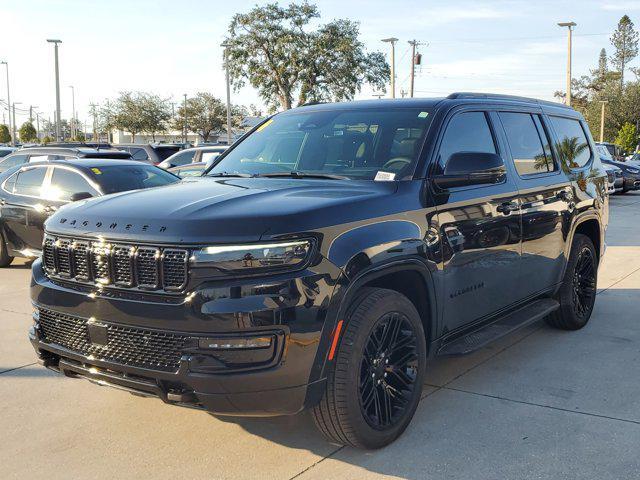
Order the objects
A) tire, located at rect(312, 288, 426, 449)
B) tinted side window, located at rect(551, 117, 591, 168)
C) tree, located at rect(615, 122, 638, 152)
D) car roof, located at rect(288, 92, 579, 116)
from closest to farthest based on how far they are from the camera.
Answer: tire, located at rect(312, 288, 426, 449) → car roof, located at rect(288, 92, 579, 116) → tinted side window, located at rect(551, 117, 591, 168) → tree, located at rect(615, 122, 638, 152)

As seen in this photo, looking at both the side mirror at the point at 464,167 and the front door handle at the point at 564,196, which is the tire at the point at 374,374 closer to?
the side mirror at the point at 464,167

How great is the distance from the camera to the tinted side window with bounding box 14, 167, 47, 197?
9125 mm

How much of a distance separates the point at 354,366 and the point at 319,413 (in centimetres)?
30

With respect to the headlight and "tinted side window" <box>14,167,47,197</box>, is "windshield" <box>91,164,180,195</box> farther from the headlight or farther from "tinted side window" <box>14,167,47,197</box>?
the headlight

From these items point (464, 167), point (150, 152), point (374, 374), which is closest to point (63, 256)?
point (374, 374)

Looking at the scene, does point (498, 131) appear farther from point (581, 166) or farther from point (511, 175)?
point (581, 166)

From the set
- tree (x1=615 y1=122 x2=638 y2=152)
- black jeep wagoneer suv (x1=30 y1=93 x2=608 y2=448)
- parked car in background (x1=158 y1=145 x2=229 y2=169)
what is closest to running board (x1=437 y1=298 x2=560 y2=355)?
black jeep wagoneer suv (x1=30 y1=93 x2=608 y2=448)

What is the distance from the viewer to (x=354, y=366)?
3.30m

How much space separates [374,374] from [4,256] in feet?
24.4

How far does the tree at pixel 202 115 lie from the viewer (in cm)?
7569

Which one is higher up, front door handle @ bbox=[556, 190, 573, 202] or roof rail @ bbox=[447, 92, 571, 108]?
roof rail @ bbox=[447, 92, 571, 108]

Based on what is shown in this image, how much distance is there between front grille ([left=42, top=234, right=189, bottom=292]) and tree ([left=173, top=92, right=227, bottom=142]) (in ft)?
243

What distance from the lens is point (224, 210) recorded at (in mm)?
3244

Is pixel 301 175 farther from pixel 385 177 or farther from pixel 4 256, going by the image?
pixel 4 256
